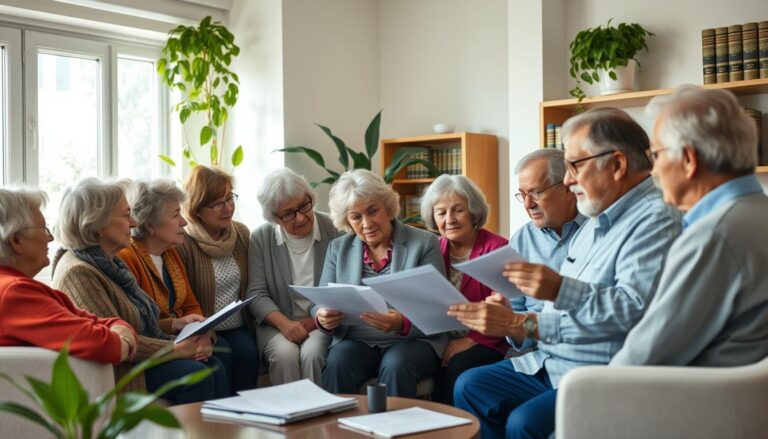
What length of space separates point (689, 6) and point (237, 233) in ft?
9.56

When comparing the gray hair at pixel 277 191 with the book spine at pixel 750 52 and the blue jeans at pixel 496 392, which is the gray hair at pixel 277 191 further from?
the book spine at pixel 750 52

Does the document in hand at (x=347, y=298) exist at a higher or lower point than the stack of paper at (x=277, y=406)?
higher

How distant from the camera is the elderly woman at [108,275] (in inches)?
107

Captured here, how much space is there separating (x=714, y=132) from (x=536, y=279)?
0.62 metres

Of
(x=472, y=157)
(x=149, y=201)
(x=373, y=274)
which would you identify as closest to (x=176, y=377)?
(x=149, y=201)

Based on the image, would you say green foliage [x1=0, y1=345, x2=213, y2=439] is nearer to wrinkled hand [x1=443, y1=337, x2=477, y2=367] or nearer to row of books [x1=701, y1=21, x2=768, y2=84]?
wrinkled hand [x1=443, y1=337, x2=477, y2=367]

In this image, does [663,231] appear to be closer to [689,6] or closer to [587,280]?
[587,280]

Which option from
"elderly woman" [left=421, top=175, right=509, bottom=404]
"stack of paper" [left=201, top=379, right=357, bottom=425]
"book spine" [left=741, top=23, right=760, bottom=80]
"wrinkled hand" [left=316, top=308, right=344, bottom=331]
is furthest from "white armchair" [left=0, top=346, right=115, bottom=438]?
"book spine" [left=741, top=23, right=760, bottom=80]

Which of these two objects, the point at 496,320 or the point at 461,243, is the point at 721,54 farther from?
the point at 496,320

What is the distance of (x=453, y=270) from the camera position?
10.8 ft

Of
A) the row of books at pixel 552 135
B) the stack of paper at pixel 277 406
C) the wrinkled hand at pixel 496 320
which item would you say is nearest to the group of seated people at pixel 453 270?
the wrinkled hand at pixel 496 320

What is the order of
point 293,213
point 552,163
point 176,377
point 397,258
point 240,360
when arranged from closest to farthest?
point 176,377, point 552,163, point 397,258, point 240,360, point 293,213

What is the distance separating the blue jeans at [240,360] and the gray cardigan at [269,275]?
0.19 ft

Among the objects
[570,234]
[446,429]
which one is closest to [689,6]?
[570,234]
